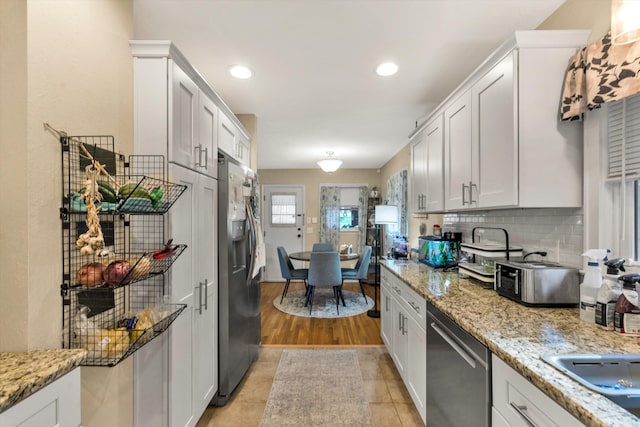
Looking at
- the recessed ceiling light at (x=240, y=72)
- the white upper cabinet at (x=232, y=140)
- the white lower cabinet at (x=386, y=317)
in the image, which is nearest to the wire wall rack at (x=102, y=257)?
the white upper cabinet at (x=232, y=140)

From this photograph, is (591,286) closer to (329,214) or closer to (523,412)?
(523,412)

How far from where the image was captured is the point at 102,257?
1.10 metres

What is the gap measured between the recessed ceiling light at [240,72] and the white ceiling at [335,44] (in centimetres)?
6

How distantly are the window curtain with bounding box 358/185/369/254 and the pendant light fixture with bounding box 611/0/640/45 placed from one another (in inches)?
211

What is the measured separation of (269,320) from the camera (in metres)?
3.74

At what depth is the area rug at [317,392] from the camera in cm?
192

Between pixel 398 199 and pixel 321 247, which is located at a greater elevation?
pixel 398 199

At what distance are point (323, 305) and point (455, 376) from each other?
3.15m

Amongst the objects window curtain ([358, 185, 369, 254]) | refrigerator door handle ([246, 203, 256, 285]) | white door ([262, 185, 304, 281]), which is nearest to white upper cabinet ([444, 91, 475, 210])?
refrigerator door handle ([246, 203, 256, 285])

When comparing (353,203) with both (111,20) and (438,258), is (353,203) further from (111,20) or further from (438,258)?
(111,20)

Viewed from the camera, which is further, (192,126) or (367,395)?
(367,395)

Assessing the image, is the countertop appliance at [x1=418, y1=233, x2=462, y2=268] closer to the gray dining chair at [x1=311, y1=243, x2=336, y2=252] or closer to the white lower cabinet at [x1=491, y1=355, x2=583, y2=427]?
the white lower cabinet at [x1=491, y1=355, x2=583, y2=427]

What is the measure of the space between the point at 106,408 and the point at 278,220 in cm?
530

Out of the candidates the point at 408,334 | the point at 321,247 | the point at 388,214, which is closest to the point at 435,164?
the point at 408,334
